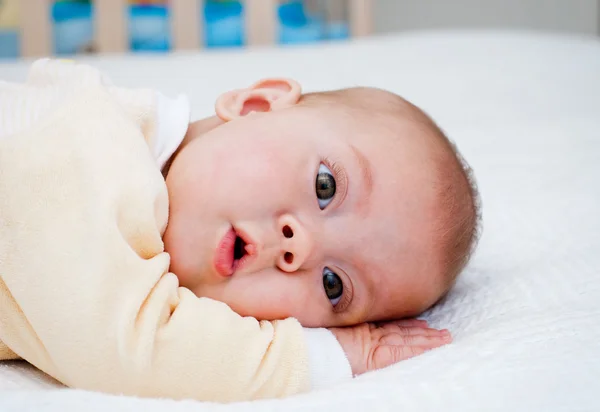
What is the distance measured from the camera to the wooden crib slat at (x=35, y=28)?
1905mm

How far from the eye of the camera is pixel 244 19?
7.09 ft

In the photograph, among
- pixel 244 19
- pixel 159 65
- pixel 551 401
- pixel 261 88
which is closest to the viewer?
pixel 551 401

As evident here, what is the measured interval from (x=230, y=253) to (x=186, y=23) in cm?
142

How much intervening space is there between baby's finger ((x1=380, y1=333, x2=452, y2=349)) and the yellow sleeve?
0.11 m

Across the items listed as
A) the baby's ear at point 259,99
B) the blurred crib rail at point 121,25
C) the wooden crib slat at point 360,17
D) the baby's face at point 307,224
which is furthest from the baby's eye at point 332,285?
the wooden crib slat at point 360,17

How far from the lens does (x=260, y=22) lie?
80.2 inches

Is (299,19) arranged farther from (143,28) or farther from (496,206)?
(496,206)

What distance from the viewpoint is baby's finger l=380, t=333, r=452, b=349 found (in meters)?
0.71

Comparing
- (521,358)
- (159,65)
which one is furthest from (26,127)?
(159,65)

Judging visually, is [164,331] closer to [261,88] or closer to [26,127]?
[26,127]

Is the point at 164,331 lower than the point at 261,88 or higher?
lower

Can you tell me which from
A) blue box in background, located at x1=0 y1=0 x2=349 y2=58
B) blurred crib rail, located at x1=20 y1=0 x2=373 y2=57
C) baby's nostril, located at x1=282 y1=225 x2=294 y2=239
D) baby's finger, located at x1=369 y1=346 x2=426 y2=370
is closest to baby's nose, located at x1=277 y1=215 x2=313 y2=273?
baby's nostril, located at x1=282 y1=225 x2=294 y2=239

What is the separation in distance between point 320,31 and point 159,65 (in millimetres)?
996

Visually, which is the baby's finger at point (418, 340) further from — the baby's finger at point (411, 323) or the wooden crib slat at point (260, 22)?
the wooden crib slat at point (260, 22)
